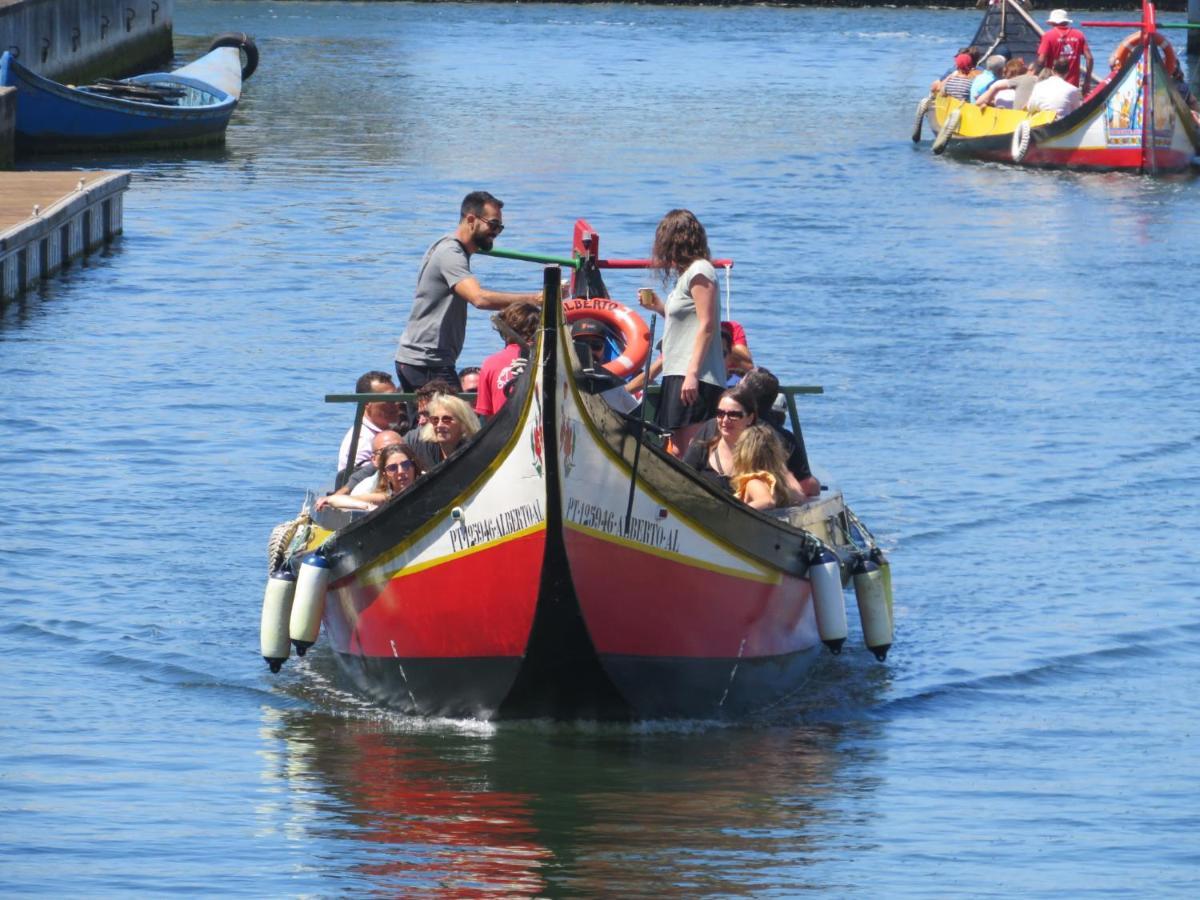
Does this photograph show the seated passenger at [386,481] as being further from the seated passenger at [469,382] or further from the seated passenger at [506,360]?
the seated passenger at [469,382]

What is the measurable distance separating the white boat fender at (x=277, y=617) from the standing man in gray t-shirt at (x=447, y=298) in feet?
5.55

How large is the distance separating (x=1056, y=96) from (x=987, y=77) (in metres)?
1.98

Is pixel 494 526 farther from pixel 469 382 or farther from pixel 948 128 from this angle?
pixel 948 128

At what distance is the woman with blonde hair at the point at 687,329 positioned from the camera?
10.9 m

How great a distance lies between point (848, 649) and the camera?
12.2 meters

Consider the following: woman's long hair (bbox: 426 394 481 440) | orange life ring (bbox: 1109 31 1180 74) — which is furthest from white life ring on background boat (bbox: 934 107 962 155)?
woman's long hair (bbox: 426 394 481 440)

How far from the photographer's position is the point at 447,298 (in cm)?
1177

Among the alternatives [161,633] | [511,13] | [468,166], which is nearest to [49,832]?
[161,633]

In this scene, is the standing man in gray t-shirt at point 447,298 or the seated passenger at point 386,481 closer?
the seated passenger at point 386,481

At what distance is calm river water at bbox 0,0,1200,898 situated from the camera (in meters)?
9.16

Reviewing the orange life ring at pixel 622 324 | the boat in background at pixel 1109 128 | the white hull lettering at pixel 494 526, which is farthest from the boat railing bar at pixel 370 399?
the boat in background at pixel 1109 128

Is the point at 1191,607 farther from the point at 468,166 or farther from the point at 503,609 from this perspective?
the point at 468,166

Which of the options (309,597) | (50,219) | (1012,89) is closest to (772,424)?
(309,597)

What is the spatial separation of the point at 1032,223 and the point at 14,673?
802 inches
